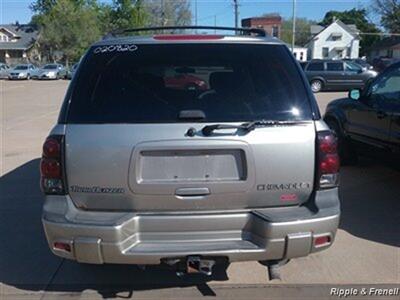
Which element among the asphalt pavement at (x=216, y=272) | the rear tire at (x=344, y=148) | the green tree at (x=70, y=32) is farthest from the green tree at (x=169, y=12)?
the asphalt pavement at (x=216, y=272)

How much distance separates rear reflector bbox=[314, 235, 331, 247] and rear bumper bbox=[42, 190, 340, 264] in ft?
0.09

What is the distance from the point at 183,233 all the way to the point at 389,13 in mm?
69343

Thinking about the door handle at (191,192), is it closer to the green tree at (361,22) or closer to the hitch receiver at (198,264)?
the hitch receiver at (198,264)

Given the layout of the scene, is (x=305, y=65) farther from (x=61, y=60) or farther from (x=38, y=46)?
(x=38, y=46)

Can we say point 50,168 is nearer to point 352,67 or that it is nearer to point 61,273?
point 61,273

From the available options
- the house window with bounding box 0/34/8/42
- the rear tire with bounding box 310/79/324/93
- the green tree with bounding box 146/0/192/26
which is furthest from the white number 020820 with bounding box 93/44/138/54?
the house window with bounding box 0/34/8/42

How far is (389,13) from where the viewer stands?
63.4 metres

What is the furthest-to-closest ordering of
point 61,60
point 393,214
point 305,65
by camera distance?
1. point 61,60
2. point 305,65
3. point 393,214

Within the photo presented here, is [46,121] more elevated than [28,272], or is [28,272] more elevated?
[28,272]

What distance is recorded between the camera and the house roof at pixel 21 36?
67750 millimetres

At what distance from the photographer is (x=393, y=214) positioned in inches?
196

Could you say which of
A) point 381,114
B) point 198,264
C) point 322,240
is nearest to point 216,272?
point 198,264

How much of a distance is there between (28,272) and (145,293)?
3.58ft

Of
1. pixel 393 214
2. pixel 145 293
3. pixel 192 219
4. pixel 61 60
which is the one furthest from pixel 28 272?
pixel 61 60
